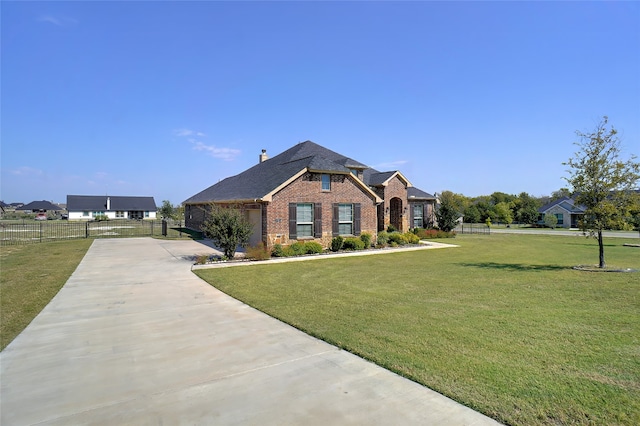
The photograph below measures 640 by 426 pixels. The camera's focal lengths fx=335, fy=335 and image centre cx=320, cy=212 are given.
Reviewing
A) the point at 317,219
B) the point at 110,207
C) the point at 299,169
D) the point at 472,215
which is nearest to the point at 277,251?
the point at 317,219

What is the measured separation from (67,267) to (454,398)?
15.1 m

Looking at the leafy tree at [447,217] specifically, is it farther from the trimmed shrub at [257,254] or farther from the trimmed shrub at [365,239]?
the trimmed shrub at [257,254]

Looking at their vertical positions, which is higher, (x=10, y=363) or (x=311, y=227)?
(x=311, y=227)

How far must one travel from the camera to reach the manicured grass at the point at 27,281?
7078 millimetres

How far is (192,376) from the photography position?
15.2 ft

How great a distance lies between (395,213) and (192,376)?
81.7ft

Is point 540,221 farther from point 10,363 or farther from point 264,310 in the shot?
point 10,363

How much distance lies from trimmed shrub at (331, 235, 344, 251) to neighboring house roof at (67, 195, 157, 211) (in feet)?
236

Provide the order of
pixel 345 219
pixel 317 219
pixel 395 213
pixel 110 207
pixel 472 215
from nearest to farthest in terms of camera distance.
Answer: pixel 317 219 → pixel 345 219 → pixel 395 213 → pixel 472 215 → pixel 110 207

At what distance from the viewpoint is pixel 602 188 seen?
12984 millimetres

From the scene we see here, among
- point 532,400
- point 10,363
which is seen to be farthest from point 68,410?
point 532,400

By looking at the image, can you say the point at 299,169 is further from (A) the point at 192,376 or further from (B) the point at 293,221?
(A) the point at 192,376

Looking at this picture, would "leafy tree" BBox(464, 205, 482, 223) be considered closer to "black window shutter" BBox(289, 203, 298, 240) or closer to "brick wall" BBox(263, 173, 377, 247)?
"brick wall" BBox(263, 173, 377, 247)

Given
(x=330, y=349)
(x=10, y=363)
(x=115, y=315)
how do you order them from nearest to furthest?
(x=10, y=363)
(x=330, y=349)
(x=115, y=315)
